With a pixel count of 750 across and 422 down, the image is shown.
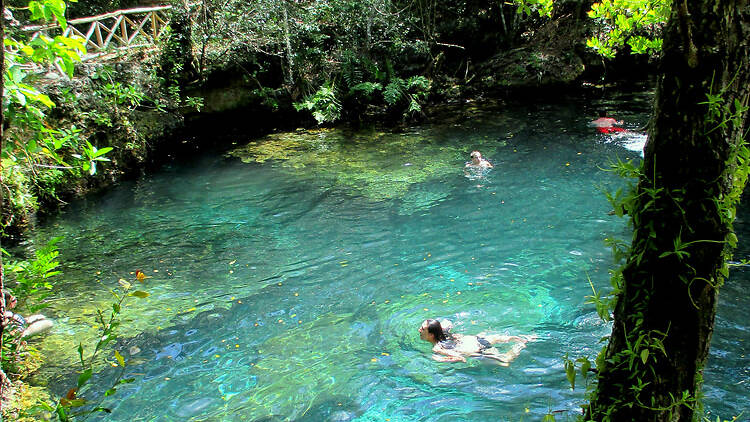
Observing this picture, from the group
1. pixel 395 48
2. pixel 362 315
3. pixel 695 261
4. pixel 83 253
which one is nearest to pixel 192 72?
pixel 395 48

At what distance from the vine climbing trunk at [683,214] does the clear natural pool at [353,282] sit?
9.62 ft

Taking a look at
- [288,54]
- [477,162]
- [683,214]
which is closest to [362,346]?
[683,214]

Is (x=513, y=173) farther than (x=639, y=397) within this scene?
Yes

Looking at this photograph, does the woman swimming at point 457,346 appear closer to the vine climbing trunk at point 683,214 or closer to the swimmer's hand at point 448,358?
the swimmer's hand at point 448,358

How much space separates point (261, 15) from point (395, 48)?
16.8 feet

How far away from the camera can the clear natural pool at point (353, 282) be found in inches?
226

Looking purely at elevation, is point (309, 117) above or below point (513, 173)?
above

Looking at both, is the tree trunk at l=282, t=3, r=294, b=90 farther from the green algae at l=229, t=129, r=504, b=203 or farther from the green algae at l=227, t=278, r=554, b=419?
the green algae at l=227, t=278, r=554, b=419

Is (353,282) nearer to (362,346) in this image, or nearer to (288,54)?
(362,346)

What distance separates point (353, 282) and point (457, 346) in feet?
7.89

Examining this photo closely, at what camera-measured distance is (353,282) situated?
8.27m

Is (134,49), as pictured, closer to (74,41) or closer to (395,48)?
(395,48)

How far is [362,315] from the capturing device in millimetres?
7363

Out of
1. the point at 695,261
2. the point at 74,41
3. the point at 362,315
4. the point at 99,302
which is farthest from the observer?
the point at 99,302
